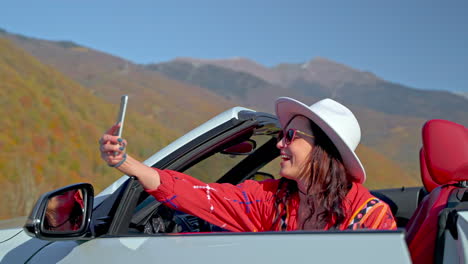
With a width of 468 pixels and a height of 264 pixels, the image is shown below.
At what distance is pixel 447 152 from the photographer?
2219 mm

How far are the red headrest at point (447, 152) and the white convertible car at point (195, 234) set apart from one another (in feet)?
0.28

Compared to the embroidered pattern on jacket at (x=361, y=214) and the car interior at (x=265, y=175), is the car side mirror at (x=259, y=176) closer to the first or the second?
the car interior at (x=265, y=175)

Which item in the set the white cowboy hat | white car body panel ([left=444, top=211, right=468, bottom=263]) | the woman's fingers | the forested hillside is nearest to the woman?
the white cowboy hat

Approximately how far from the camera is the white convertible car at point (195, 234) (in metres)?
1.53

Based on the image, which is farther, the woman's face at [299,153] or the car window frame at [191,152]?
the woman's face at [299,153]

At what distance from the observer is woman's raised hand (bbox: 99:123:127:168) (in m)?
1.87

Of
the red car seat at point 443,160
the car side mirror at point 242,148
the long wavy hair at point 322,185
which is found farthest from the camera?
the car side mirror at point 242,148

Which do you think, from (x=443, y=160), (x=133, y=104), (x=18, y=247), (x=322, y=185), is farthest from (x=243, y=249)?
(x=133, y=104)

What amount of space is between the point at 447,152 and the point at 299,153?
645 mm

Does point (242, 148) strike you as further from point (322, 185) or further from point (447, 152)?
point (447, 152)

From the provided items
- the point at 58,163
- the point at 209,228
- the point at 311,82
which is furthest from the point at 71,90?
the point at 311,82

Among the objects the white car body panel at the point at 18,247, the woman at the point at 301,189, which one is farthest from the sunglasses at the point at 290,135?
the white car body panel at the point at 18,247

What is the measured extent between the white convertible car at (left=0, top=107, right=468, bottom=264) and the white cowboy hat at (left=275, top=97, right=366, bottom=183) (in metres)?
0.32

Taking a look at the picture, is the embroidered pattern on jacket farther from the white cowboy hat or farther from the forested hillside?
the forested hillside
